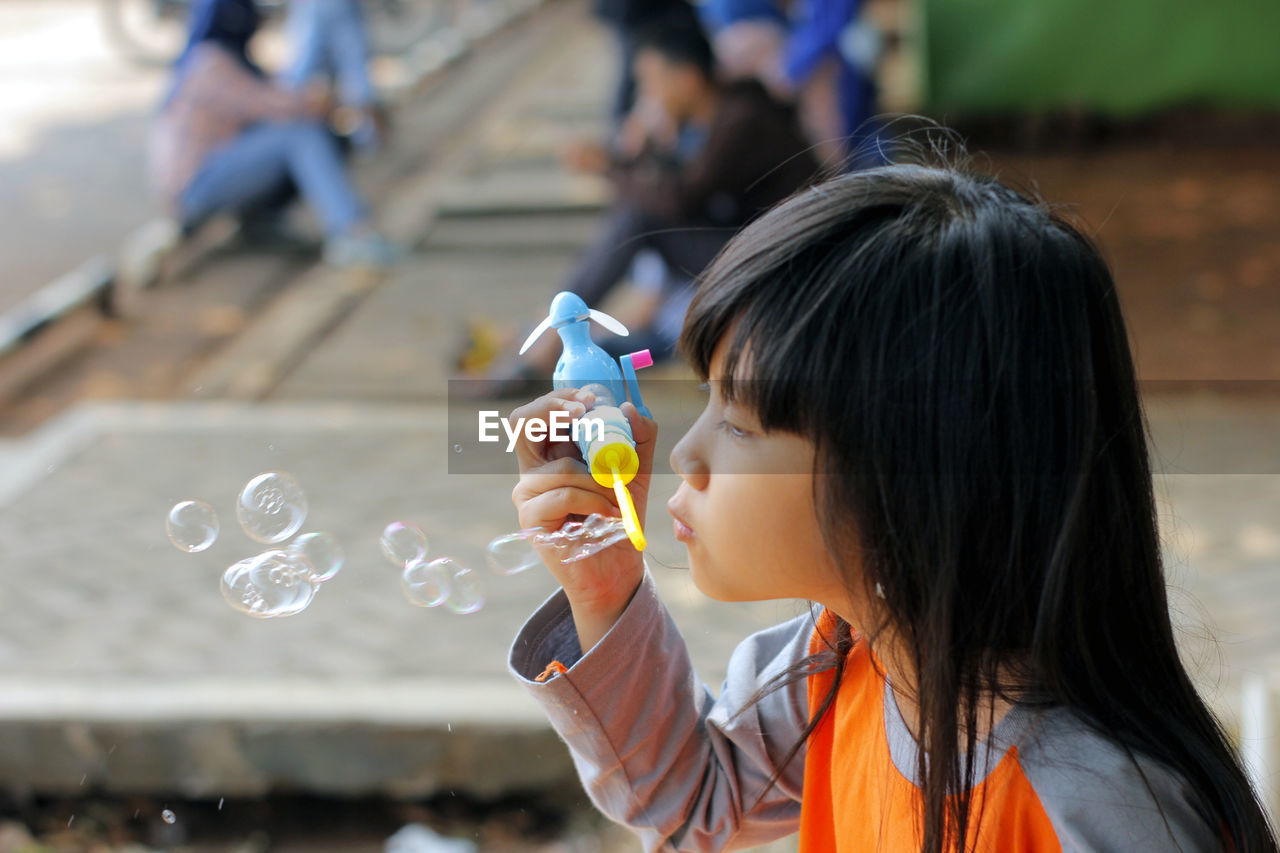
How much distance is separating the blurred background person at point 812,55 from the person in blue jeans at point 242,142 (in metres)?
2.02

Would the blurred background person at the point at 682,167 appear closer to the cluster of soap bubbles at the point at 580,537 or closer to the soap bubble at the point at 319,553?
the soap bubble at the point at 319,553

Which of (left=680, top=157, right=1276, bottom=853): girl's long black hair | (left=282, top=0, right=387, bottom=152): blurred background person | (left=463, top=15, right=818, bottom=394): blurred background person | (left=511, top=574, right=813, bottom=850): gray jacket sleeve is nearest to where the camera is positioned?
(left=680, top=157, right=1276, bottom=853): girl's long black hair

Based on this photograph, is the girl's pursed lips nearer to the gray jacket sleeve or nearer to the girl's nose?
the girl's nose

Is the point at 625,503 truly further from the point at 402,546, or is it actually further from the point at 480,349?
the point at 480,349

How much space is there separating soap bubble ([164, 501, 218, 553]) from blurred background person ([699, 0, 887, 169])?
423cm

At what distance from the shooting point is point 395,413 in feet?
14.9

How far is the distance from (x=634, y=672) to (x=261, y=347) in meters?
4.52

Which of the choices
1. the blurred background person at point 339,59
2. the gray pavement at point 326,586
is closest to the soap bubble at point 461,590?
the gray pavement at point 326,586

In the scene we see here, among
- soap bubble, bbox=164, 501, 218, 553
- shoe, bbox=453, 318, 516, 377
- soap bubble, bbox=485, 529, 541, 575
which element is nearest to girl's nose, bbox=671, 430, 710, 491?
soap bubble, bbox=485, 529, 541, 575

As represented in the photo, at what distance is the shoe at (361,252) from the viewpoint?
6449 millimetres

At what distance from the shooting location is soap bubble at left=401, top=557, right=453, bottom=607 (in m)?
1.46

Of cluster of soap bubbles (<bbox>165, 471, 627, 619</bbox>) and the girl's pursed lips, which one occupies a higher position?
the girl's pursed lips

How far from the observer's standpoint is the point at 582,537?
1.16 meters
